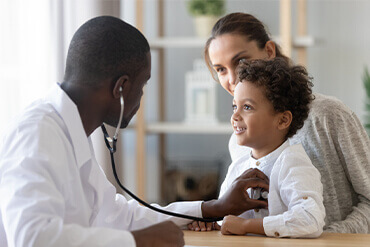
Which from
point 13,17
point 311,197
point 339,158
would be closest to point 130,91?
point 311,197

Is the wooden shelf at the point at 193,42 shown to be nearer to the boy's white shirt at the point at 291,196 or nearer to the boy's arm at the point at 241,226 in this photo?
the boy's white shirt at the point at 291,196

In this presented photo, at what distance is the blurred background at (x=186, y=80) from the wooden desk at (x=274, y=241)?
162 centimetres

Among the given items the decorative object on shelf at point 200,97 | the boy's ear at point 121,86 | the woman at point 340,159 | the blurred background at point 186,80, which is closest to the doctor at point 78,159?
the boy's ear at point 121,86

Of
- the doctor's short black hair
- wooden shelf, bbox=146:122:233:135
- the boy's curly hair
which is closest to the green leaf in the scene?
wooden shelf, bbox=146:122:233:135

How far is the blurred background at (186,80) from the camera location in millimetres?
3084

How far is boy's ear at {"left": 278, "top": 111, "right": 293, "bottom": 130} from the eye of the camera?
1262mm

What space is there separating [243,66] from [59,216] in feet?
2.13

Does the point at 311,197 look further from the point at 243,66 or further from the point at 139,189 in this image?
the point at 139,189

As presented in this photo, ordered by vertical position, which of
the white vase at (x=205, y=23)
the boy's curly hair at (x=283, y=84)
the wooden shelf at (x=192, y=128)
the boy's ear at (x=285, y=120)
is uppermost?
the white vase at (x=205, y=23)

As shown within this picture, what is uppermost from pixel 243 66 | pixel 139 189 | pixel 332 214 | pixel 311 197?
pixel 243 66

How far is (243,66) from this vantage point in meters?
1.31

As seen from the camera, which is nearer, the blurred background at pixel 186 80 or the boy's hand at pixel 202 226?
the boy's hand at pixel 202 226

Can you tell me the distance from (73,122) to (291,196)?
482 mm

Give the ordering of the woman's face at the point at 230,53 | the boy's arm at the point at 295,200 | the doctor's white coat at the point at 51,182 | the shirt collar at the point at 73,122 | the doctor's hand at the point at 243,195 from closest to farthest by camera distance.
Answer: the doctor's white coat at the point at 51,182 → the shirt collar at the point at 73,122 → the boy's arm at the point at 295,200 → the doctor's hand at the point at 243,195 → the woman's face at the point at 230,53
